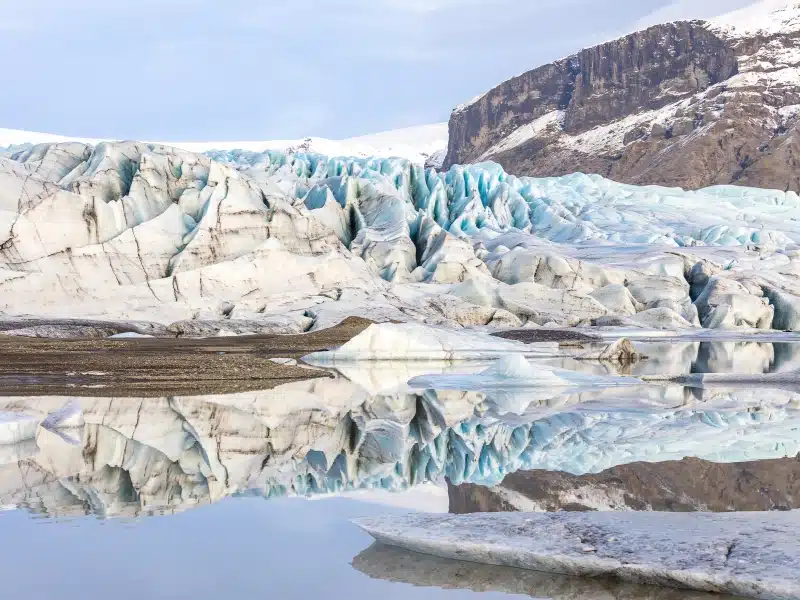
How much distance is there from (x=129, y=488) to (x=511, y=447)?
277 cm

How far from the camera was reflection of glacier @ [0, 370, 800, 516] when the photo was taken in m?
5.19

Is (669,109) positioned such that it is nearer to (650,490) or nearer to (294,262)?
(294,262)

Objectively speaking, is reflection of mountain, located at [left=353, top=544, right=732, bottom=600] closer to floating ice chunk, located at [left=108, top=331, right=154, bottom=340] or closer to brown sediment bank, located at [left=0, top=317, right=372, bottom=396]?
brown sediment bank, located at [left=0, top=317, right=372, bottom=396]

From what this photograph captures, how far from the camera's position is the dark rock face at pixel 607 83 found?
308 feet

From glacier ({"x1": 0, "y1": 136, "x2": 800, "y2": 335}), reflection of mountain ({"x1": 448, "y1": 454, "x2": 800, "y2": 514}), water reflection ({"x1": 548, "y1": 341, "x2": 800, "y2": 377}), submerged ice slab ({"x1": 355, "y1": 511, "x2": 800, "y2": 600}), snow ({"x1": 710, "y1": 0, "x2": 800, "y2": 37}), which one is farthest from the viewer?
snow ({"x1": 710, "y1": 0, "x2": 800, "y2": 37})

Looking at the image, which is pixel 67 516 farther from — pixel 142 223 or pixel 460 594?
pixel 142 223

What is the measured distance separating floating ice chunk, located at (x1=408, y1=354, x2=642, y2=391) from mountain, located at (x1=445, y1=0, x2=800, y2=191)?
67.9m

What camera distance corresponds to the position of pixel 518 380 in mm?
11461

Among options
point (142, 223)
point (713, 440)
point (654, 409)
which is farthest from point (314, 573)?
point (142, 223)

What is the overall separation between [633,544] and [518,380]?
788cm

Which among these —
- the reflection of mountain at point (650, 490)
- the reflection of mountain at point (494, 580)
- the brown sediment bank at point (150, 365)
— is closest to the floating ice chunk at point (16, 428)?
the brown sediment bank at point (150, 365)

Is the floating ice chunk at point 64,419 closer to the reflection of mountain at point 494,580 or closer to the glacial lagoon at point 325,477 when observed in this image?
the glacial lagoon at point 325,477

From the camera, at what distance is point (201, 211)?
2502 centimetres

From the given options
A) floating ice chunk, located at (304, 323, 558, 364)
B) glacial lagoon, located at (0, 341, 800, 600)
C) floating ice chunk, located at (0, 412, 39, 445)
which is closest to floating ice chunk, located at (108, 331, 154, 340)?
floating ice chunk, located at (304, 323, 558, 364)
